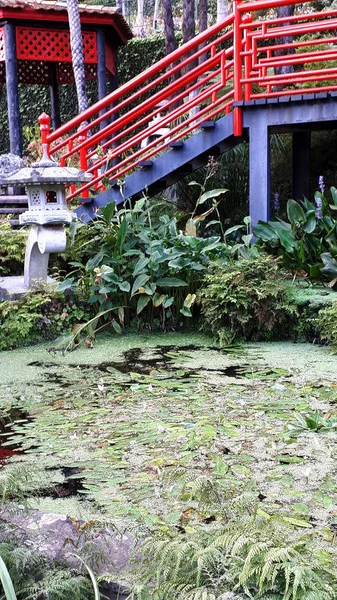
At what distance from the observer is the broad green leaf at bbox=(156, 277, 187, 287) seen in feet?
18.5

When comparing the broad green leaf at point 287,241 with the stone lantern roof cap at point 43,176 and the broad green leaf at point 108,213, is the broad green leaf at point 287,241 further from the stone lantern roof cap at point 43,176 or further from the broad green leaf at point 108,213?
the stone lantern roof cap at point 43,176

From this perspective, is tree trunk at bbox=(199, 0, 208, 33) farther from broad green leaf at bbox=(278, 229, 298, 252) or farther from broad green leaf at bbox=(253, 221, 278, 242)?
broad green leaf at bbox=(278, 229, 298, 252)

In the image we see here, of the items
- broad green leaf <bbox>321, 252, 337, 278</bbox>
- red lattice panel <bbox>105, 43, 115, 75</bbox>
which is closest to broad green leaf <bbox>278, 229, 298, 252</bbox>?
broad green leaf <bbox>321, 252, 337, 278</bbox>

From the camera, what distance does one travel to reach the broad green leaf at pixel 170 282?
5.62 meters

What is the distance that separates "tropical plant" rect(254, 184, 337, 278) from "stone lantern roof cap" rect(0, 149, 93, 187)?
5.24ft

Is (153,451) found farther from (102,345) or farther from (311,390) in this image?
(102,345)

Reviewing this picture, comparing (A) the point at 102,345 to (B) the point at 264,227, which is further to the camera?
(B) the point at 264,227

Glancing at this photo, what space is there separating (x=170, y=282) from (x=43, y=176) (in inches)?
47.6

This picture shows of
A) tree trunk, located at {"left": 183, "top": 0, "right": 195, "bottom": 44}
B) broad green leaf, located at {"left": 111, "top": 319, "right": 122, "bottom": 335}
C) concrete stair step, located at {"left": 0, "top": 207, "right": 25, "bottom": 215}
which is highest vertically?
tree trunk, located at {"left": 183, "top": 0, "right": 195, "bottom": 44}

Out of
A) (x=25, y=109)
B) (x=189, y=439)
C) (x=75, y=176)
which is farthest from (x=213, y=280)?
(x=25, y=109)

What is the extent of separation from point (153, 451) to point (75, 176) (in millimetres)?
2837

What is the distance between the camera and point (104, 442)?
3371 millimetres

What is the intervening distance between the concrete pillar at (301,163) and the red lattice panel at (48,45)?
12.7ft

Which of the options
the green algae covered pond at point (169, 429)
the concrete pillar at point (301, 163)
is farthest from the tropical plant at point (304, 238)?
the concrete pillar at point (301, 163)
